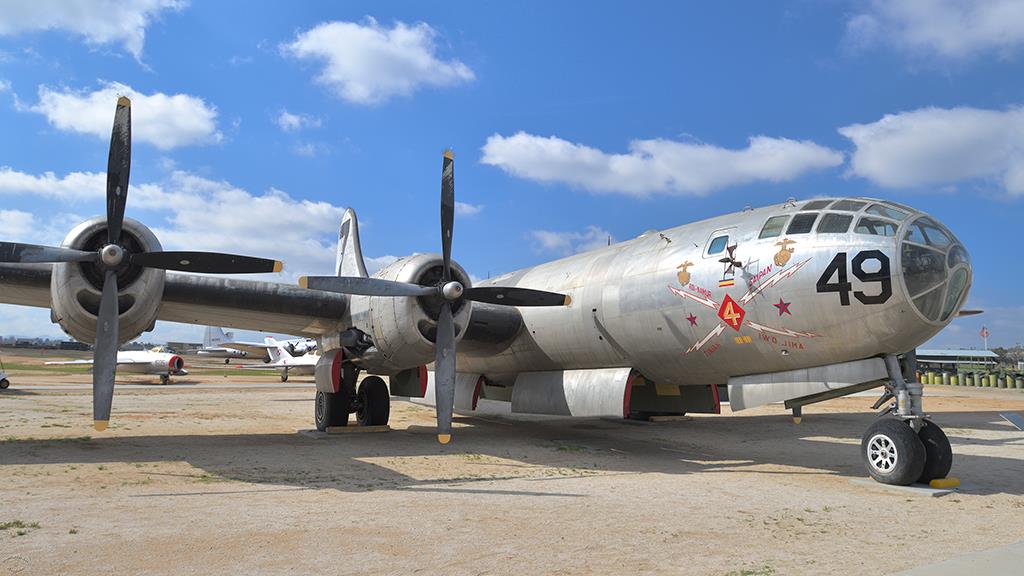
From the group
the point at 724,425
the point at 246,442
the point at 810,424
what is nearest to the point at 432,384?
the point at 246,442

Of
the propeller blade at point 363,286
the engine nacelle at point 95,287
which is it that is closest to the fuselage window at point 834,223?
the propeller blade at point 363,286

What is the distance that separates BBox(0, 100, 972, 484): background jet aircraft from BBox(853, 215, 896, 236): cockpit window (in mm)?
19

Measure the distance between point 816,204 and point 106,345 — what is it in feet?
34.0

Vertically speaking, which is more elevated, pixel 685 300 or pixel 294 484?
pixel 685 300

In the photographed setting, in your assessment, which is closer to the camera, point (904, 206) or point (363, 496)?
point (363, 496)

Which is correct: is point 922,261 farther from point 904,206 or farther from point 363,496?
point 363,496

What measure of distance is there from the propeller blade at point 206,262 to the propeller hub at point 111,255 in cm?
31

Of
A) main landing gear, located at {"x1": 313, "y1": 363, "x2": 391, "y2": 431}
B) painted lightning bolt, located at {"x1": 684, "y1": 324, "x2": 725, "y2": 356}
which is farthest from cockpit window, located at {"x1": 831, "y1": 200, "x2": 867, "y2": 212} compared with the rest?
main landing gear, located at {"x1": 313, "y1": 363, "x2": 391, "y2": 431}

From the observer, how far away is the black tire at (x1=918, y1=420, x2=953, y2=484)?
8.47 metres

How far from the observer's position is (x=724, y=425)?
18.2 m

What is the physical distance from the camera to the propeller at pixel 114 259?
9203mm

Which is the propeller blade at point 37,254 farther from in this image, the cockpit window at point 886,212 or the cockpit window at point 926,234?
the cockpit window at point 926,234

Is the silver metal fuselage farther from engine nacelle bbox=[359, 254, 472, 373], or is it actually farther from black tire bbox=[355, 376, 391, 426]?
black tire bbox=[355, 376, 391, 426]

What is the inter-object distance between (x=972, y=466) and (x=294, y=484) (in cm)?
1044
